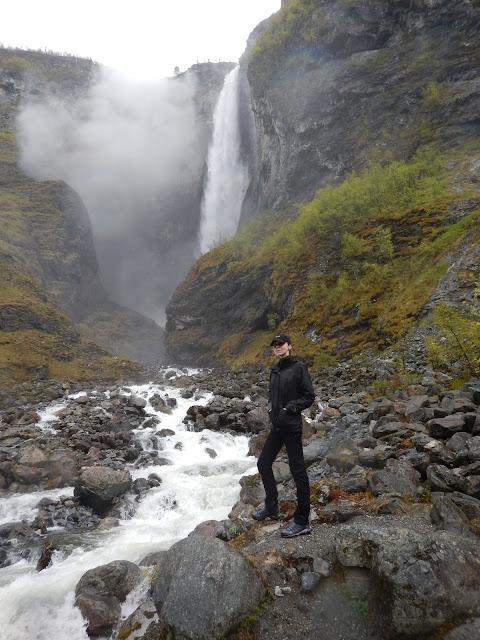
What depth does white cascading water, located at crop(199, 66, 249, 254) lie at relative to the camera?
61438 millimetres

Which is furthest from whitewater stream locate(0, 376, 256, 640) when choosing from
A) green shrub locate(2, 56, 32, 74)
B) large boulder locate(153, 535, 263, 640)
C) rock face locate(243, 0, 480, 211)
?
green shrub locate(2, 56, 32, 74)

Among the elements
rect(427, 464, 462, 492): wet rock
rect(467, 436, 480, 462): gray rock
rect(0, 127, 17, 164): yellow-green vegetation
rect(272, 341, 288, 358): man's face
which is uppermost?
rect(0, 127, 17, 164): yellow-green vegetation

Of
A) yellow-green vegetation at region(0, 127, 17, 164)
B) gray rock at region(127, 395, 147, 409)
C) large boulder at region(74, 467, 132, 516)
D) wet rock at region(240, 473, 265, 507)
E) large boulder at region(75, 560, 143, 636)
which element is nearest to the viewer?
large boulder at region(75, 560, 143, 636)

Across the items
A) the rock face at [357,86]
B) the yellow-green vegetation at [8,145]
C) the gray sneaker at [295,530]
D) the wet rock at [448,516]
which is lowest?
the gray sneaker at [295,530]

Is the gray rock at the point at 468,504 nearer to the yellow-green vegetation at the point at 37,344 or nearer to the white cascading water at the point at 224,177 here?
the yellow-green vegetation at the point at 37,344

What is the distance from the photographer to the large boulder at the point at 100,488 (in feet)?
30.3

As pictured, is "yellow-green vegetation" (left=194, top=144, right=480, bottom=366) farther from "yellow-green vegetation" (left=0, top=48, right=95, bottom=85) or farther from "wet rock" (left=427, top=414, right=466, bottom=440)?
"yellow-green vegetation" (left=0, top=48, right=95, bottom=85)

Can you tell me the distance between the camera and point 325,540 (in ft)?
15.6

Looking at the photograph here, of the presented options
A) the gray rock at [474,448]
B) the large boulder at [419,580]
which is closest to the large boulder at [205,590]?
the large boulder at [419,580]

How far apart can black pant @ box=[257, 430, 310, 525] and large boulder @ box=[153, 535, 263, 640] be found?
1.21 metres

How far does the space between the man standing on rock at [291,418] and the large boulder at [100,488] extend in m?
5.42

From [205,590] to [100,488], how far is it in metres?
6.34

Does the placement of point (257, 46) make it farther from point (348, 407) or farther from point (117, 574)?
point (117, 574)

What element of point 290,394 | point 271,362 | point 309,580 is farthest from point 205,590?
point 271,362
